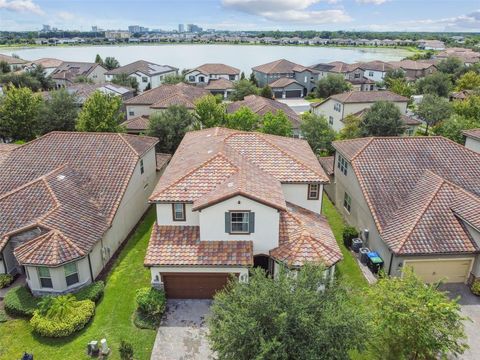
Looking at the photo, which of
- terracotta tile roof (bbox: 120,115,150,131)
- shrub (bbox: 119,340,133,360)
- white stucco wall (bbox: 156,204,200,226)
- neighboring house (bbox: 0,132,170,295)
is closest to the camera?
shrub (bbox: 119,340,133,360)

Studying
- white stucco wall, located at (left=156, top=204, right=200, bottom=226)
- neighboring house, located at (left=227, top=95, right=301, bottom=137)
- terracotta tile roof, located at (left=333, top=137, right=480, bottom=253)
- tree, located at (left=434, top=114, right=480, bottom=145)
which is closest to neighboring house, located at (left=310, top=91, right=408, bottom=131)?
neighboring house, located at (left=227, top=95, right=301, bottom=137)

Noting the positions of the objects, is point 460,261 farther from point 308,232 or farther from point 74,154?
point 74,154

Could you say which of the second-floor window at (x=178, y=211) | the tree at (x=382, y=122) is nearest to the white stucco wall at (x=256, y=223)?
the second-floor window at (x=178, y=211)

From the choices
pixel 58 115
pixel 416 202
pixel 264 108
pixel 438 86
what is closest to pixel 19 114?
pixel 58 115

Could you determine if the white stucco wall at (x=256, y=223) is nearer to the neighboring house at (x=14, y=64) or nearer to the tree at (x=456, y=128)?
the tree at (x=456, y=128)

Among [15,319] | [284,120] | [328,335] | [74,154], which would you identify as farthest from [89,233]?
[284,120]

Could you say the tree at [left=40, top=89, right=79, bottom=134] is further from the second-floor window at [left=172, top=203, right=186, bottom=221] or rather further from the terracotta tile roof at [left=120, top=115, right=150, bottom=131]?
the second-floor window at [left=172, top=203, right=186, bottom=221]
